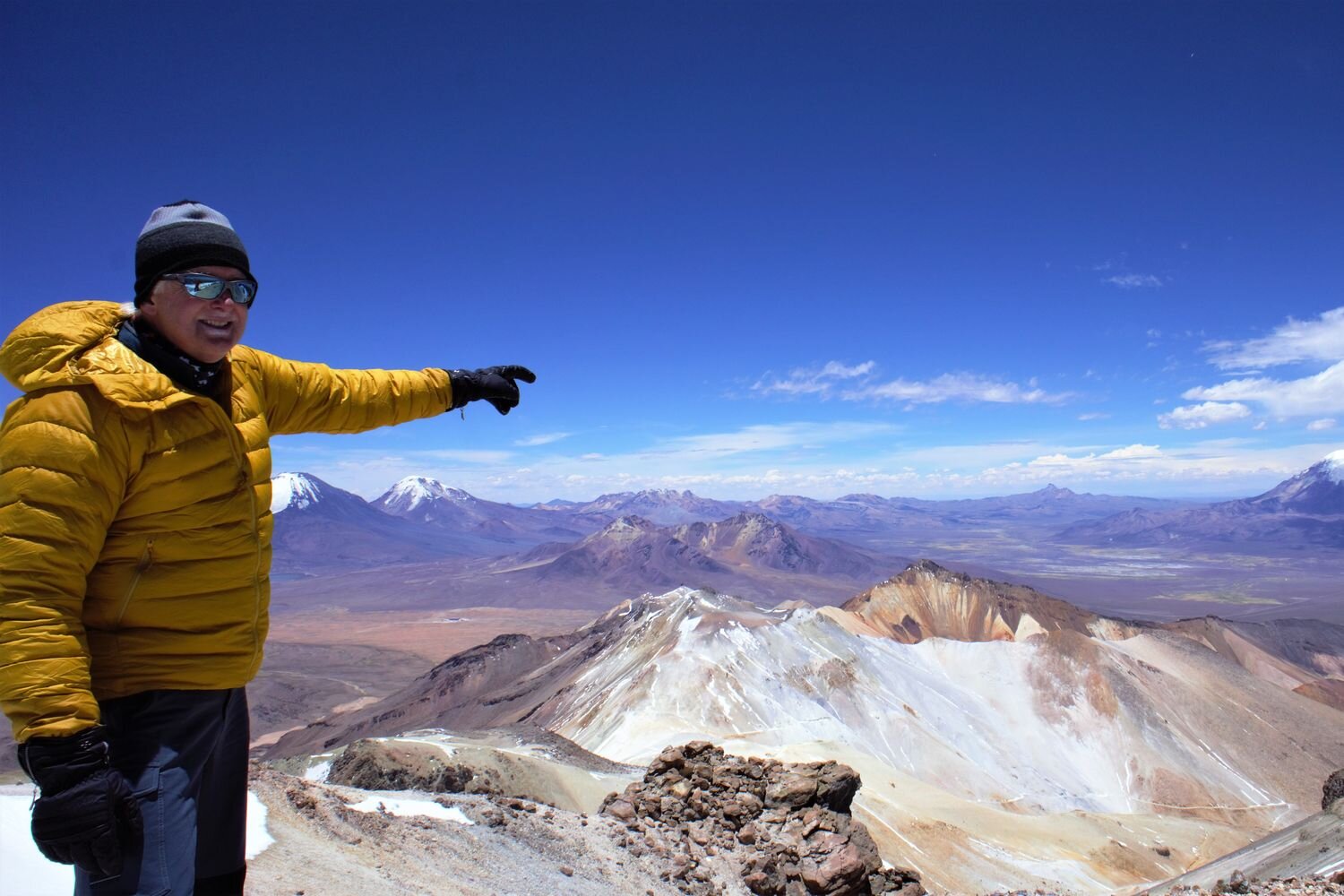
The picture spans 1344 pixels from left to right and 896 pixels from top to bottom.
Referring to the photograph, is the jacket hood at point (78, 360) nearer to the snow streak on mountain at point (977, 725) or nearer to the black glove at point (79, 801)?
the black glove at point (79, 801)

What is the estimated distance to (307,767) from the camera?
78.7 ft

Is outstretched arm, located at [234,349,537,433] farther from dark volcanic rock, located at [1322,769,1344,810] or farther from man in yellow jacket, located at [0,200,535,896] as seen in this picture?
dark volcanic rock, located at [1322,769,1344,810]

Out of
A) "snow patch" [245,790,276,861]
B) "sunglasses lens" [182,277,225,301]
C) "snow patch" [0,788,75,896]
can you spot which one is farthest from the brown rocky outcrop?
"sunglasses lens" [182,277,225,301]

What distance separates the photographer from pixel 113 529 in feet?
7.40

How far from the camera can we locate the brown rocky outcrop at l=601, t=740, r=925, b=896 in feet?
27.3

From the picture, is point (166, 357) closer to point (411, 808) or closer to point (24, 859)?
point (24, 859)

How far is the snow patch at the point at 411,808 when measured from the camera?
7746mm

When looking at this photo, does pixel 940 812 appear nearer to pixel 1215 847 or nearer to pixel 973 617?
pixel 1215 847

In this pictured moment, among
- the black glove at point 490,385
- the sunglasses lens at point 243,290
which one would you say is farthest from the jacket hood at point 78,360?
the black glove at point 490,385

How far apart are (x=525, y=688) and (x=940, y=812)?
139ft

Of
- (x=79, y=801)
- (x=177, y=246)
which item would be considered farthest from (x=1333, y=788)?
(x=177, y=246)

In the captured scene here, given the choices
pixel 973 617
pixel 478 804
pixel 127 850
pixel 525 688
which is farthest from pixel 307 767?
pixel 973 617

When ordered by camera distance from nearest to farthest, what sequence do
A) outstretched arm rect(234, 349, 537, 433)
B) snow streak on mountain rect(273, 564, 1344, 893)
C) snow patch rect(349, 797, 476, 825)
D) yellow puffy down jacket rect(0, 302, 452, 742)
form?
yellow puffy down jacket rect(0, 302, 452, 742) → outstretched arm rect(234, 349, 537, 433) → snow patch rect(349, 797, 476, 825) → snow streak on mountain rect(273, 564, 1344, 893)

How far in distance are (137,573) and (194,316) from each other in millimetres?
884
